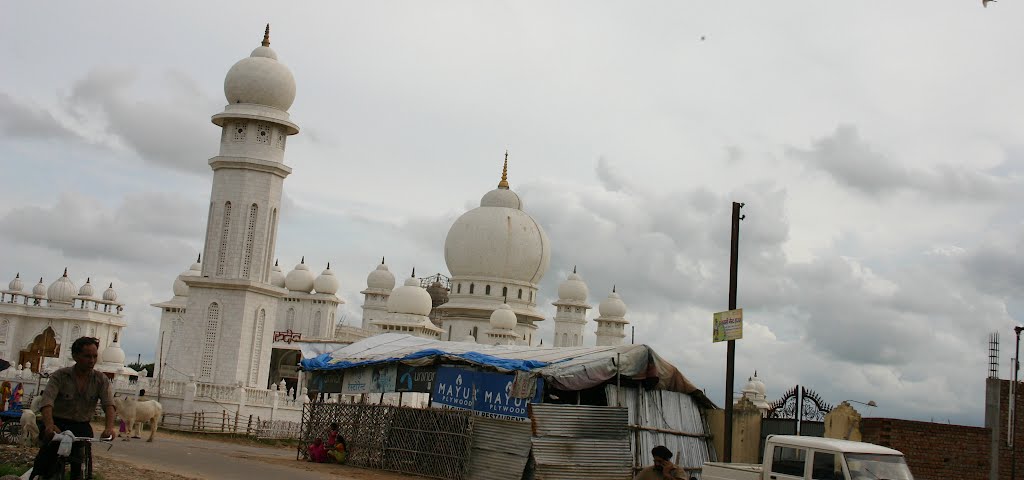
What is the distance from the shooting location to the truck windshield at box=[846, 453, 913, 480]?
44.7 ft

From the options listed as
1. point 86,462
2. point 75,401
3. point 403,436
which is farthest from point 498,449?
point 75,401

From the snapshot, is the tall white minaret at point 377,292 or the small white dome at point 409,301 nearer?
the small white dome at point 409,301

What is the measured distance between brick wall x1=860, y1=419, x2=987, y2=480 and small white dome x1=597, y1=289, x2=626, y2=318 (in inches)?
2520

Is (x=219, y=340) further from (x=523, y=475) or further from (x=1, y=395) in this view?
(x=523, y=475)

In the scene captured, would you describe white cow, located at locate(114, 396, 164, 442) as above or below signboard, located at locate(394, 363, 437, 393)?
below

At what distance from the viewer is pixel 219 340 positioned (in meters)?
39.5

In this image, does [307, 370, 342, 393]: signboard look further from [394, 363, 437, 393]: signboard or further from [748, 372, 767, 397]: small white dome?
[748, 372, 767, 397]: small white dome

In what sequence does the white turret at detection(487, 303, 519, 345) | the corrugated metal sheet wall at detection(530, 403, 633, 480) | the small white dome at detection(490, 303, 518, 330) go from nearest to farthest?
the corrugated metal sheet wall at detection(530, 403, 633, 480)
the white turret at detection(487, 303, 519, 345)
the small white dome at detection(490, 303, 518, 330)

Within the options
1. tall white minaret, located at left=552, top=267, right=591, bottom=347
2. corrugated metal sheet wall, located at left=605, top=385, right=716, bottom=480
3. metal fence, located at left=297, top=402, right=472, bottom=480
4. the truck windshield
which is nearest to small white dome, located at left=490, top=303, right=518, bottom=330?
tall white minaret, located at left=552, top=267, right=591, bottom=347

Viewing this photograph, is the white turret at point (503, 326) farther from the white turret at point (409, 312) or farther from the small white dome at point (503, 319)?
the white turret at point (409, 312)

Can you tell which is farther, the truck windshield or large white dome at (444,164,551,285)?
large white dome at (444,164,551,285)

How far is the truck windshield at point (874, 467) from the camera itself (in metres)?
13.6

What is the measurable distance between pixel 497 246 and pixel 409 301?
21.5 ft

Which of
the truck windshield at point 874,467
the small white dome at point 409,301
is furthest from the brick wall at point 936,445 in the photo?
the small white dome at point 409,301
